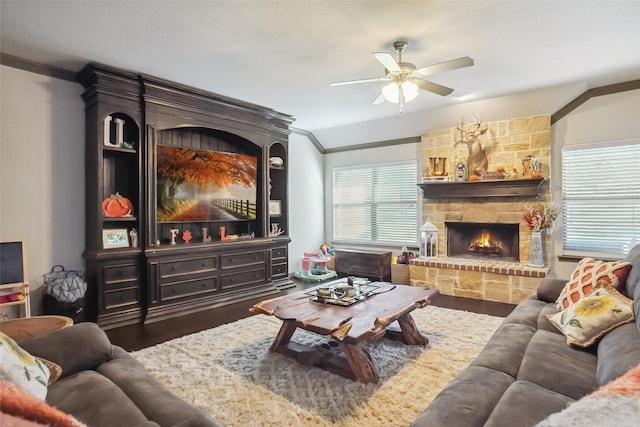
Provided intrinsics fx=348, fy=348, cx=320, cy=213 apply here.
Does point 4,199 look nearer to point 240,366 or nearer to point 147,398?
point 240,366

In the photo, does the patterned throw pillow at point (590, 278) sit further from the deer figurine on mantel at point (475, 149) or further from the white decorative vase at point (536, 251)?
the deer figurine on mantel at point (475, 149)

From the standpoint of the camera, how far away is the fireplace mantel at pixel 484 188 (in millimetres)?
4543

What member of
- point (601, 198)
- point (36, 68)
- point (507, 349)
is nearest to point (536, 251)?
point (601, 198)

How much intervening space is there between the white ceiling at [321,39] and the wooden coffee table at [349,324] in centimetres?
218

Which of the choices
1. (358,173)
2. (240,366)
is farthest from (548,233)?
(240,366)

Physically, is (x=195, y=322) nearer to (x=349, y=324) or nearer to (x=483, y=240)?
(x=349, y=324)

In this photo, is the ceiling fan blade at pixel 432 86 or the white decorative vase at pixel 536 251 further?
the white decorative vase at pixel 536 251

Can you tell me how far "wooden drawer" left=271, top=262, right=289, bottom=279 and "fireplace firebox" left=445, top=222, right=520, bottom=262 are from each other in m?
2.52

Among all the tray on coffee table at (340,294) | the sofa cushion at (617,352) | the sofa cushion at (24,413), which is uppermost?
the sofa cushion at (24,413)

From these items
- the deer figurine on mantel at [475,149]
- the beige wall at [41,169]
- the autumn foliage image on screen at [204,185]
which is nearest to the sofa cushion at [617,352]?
the deer figurine on mantel at [475,149]

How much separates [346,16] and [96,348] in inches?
105

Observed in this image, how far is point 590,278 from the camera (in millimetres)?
2328

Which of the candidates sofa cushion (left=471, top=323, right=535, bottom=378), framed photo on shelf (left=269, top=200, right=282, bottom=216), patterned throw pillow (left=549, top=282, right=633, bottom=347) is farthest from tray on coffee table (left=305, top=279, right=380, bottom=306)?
framed photo on shelf (left=269, top=200, right=282, bottom=216)

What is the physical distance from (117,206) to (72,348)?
240cm
